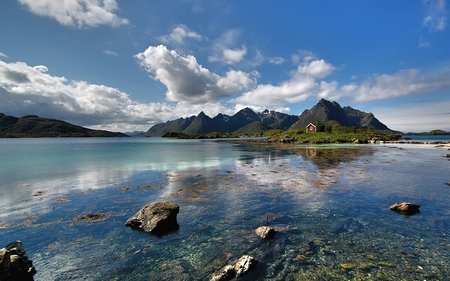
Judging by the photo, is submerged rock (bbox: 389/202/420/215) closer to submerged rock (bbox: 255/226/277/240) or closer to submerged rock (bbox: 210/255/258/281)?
submerged rock (bbox: 255/226/277/240)

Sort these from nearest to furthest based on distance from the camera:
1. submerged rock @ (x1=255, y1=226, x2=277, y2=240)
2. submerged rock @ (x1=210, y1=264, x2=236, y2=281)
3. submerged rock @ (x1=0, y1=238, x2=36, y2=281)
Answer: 1. submerged rock @ (x1=0, y1=238, x2=36, y2=281)
2. submerged rock @ (x1=210, y1=264, x2=236, y2=281)
3. submerged rock @ (x1=255, y1=226, x2=277, y2=240)

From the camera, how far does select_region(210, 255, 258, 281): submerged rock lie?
395 inches

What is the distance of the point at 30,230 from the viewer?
51.3ft

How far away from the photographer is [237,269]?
410 inches

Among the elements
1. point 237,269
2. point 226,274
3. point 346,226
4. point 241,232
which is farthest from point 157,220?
point 346,226

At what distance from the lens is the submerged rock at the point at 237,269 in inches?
395

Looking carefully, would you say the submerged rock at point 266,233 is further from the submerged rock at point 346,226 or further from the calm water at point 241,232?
the submerged rock at point 346,226

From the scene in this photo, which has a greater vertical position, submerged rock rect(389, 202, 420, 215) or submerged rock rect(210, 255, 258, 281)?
submerged rock rect(389, 202, 420, 215)

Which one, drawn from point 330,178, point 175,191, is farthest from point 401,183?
point 175,191

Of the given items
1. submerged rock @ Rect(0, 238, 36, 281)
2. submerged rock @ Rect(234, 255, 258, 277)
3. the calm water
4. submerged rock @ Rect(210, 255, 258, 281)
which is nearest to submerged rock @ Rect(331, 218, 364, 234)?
the calm water

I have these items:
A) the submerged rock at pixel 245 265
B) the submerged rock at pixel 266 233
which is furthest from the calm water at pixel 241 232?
the submerged rock at pixel 266 233

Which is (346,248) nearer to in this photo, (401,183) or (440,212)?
(440,212)

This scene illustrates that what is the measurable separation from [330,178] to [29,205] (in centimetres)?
3747

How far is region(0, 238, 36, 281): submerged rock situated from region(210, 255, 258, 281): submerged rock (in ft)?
27.9
